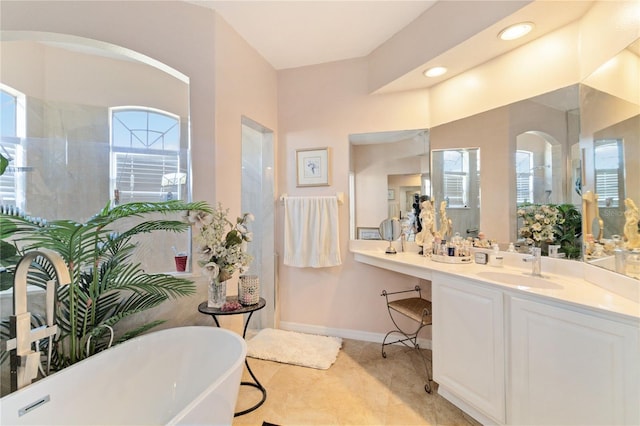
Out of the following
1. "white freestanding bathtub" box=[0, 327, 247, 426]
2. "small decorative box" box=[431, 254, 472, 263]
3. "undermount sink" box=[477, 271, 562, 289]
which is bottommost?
"white freestanding bathtub" box=[0, 327, 247, 426]

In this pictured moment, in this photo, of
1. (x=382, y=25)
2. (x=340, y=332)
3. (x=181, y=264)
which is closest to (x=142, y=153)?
(x=181, y=264)

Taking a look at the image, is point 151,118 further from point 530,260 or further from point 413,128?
point 530,260

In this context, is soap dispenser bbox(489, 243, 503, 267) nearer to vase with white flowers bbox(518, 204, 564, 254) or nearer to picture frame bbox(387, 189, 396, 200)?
vase with white flowers bbox(518, 204, 564, 254)

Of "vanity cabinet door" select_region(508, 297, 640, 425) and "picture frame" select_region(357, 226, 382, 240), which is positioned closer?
"vanity cabinet door" select_region(508, 297, 640, 425)

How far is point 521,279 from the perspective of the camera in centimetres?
170

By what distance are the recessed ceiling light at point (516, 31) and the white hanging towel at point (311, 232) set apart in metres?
1.72

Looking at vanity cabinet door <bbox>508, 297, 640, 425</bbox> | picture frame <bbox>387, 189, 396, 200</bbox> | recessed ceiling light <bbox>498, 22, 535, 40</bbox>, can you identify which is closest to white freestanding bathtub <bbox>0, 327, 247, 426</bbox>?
vanity cabinet door <bbox>508, 297, 640, 425</bbox>

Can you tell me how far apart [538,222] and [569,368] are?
0.95m

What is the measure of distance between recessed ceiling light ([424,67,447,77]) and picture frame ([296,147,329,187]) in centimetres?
109

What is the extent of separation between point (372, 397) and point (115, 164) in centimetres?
280

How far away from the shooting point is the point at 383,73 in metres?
2.49

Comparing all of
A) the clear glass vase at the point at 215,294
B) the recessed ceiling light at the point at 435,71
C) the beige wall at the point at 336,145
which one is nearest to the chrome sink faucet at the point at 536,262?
the beige wall at the point at 336,145

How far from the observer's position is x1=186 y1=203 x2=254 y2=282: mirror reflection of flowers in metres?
1.73

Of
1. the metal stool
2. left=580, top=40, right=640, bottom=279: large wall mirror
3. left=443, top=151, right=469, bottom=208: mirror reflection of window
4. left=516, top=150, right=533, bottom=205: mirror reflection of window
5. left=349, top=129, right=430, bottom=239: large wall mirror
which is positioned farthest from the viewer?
left=349, top=129, right=430, bottom=239: large wall mirror
